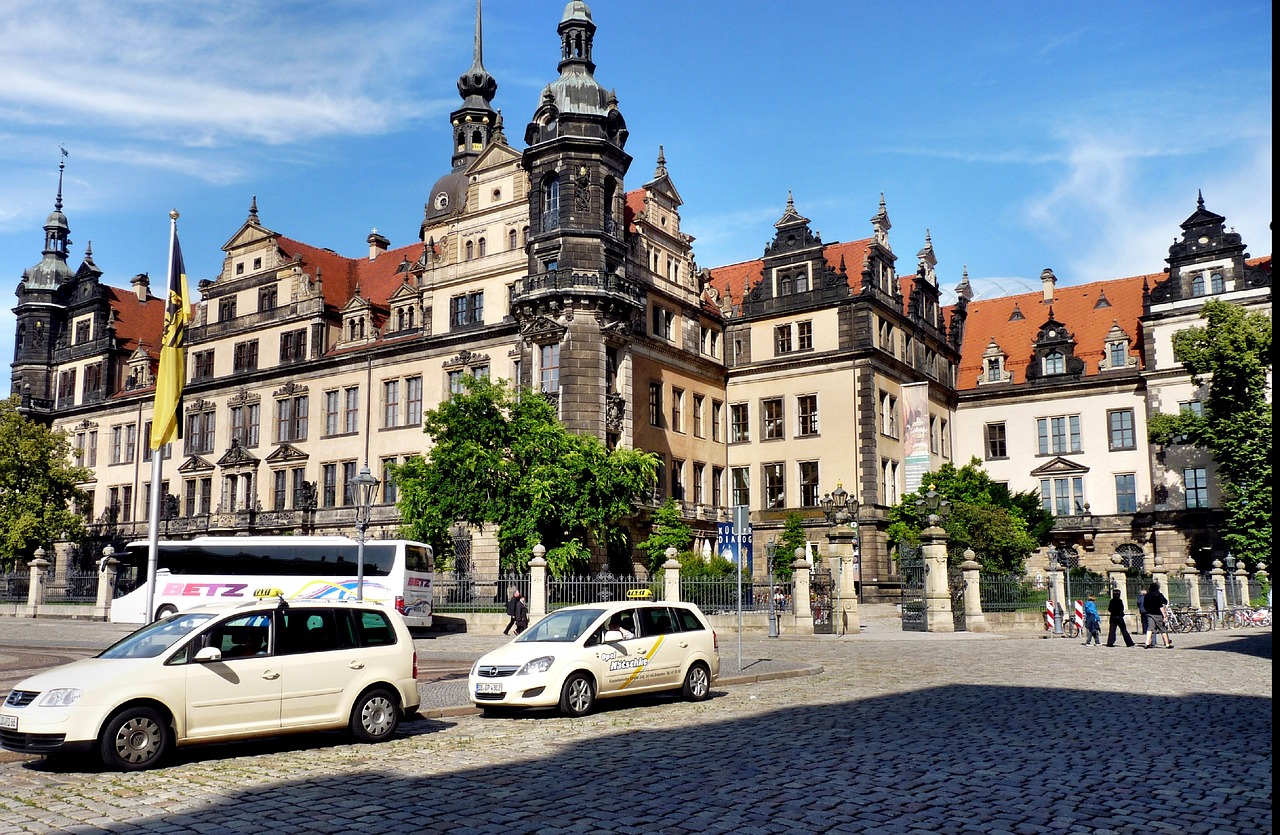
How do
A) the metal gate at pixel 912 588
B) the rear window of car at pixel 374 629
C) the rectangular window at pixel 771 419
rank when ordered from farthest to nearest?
1. the rectangular window at pixel 771 419
2. the metal gate at pixel 912 588
3. the rear window of car at pixel 374 629

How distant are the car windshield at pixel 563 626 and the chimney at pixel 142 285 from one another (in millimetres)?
70687

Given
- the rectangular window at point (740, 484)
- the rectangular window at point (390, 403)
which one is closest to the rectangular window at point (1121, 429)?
the rectangular window at point (740, 484)

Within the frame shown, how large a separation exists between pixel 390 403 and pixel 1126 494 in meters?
40.1

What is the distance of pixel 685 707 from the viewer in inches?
634

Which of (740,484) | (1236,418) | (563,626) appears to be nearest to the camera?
(563,626)

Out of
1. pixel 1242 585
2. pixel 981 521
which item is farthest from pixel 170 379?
pixel 1242 585

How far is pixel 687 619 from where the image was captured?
56.6 ft

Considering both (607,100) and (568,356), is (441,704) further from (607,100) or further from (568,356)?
(607,100)

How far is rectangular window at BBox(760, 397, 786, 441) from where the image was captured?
57000 millimetres

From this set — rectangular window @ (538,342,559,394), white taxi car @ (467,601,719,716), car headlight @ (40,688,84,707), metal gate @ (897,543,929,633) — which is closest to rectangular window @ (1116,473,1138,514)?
metal gate @ (897,543,929,633)

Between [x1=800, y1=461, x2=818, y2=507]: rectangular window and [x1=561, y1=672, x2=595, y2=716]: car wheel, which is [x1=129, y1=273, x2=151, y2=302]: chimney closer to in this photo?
[x1=800, y1=461, x2=818, y2=507]: rectangular window

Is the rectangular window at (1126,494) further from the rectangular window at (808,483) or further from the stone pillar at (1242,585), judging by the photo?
the rectangular window at (808,483)

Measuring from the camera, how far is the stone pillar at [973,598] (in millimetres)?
36875

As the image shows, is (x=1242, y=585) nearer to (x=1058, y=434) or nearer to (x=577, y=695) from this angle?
(x=1058, y=434)
